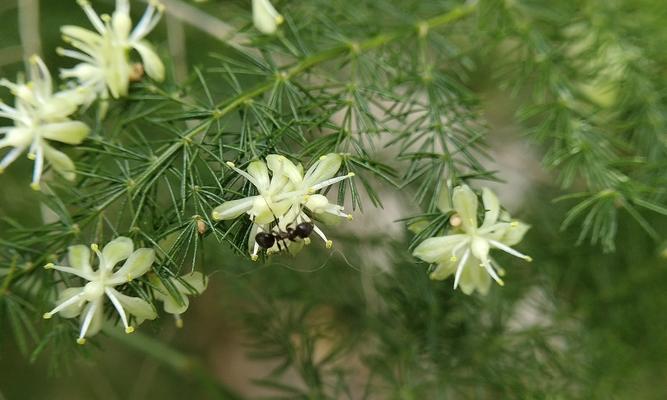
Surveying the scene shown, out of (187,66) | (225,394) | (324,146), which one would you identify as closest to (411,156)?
(324,146)

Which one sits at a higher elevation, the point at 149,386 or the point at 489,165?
the point at 489,165

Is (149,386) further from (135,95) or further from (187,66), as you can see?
(135,95)

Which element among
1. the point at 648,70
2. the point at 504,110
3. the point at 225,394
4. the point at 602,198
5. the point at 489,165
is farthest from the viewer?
the point at 504,110

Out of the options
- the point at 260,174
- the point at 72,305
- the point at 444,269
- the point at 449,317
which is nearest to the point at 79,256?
the point at 72,305

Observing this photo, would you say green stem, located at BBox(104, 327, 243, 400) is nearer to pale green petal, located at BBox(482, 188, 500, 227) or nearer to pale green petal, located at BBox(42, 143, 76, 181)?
pale green petal, located at BBox(42, 143, 76, 181)

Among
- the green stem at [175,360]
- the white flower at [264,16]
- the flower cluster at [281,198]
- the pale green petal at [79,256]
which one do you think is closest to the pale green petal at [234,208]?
the flower cluster at [281,198]

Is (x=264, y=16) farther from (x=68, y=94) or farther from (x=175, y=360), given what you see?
(x=175, y=360)

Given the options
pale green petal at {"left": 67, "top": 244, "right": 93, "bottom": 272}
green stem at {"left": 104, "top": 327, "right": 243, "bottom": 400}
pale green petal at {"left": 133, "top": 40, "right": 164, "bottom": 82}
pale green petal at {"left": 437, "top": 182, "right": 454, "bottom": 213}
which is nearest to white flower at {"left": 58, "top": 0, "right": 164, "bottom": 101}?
pale green petal at {"left": 133, "top": 40, "right": 164, "bottom": 82}
